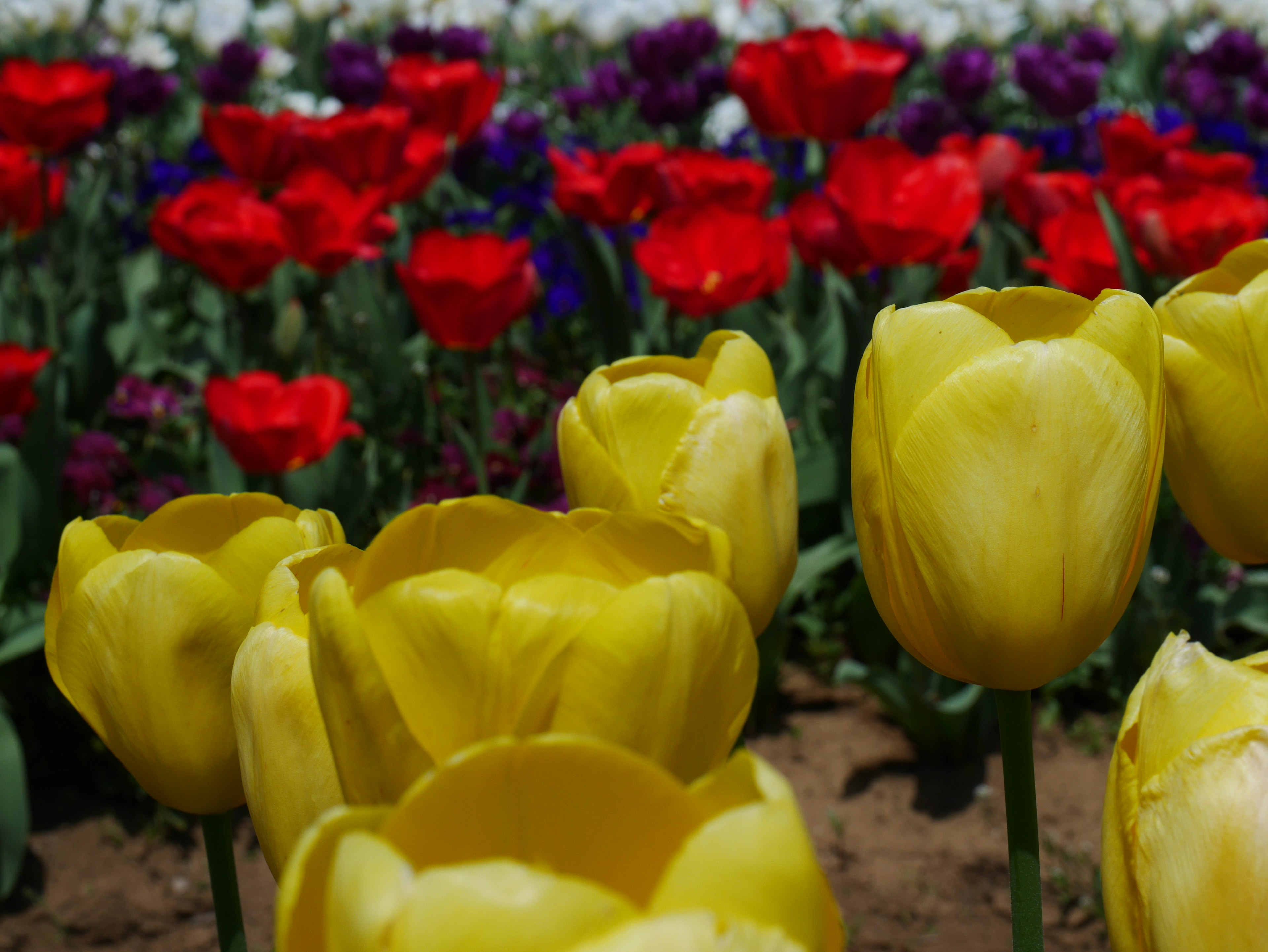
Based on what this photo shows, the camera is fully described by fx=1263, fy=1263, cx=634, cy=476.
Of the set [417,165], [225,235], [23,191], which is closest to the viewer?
[225,235]

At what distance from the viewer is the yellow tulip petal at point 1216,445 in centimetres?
64

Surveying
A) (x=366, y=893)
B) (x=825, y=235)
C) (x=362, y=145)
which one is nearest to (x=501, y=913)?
(x=366, y=893)

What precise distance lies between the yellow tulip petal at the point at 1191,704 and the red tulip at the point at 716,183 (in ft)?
6.28

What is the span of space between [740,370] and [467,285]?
1.58 metres

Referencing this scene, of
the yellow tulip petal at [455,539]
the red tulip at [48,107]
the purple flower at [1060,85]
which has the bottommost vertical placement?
the purple flower at [1060,85]

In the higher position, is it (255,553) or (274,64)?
(255,553)

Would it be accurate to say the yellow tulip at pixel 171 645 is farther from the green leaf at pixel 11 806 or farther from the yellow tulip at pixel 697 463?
the green leaf at pixel 11 806

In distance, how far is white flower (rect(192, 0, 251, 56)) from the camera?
678 centimetres

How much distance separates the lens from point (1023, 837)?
20.7 inches

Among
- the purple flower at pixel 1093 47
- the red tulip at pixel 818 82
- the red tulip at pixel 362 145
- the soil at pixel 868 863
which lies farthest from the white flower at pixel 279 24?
the soil at pixel 868 863

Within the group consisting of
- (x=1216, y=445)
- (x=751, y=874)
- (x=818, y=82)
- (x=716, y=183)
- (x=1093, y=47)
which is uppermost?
(x=751, y=874)

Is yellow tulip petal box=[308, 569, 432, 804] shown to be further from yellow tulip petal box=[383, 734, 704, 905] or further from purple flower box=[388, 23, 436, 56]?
purple flower box=[388, 23, 436, 56]

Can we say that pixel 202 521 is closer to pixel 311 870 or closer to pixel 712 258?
pixel 311 870

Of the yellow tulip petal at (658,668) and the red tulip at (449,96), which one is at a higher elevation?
the yellow tulip petal at (658,668)
